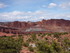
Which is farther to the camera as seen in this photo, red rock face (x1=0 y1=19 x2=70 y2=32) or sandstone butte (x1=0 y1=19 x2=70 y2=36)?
red rock face (x1=0 y1=19 x2=70 y2=32)

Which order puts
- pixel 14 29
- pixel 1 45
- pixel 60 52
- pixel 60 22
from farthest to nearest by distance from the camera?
pixel 60 22
pixel 14 29
pixel 1 45
pixel 60 52

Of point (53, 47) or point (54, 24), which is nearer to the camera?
point (53, 47)

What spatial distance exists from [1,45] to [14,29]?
5082 cm

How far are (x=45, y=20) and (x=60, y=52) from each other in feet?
210

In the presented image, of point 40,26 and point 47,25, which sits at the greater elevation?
point 47,25

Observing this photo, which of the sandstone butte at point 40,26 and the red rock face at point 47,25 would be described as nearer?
the sandstone butte at point 40,26

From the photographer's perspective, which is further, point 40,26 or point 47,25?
point 40,26

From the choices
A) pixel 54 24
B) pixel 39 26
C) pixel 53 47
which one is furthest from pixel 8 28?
pixel 53 47

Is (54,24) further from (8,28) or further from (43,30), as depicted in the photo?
(8,28)

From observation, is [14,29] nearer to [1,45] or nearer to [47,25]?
[47,25]

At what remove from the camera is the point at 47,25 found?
74000 millimetres

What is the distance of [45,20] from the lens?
7869 centimetres

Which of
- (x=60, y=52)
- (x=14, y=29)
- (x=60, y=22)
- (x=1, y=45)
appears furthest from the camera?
(x=60, y=22)

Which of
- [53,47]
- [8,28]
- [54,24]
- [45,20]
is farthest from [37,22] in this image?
[53,47]
